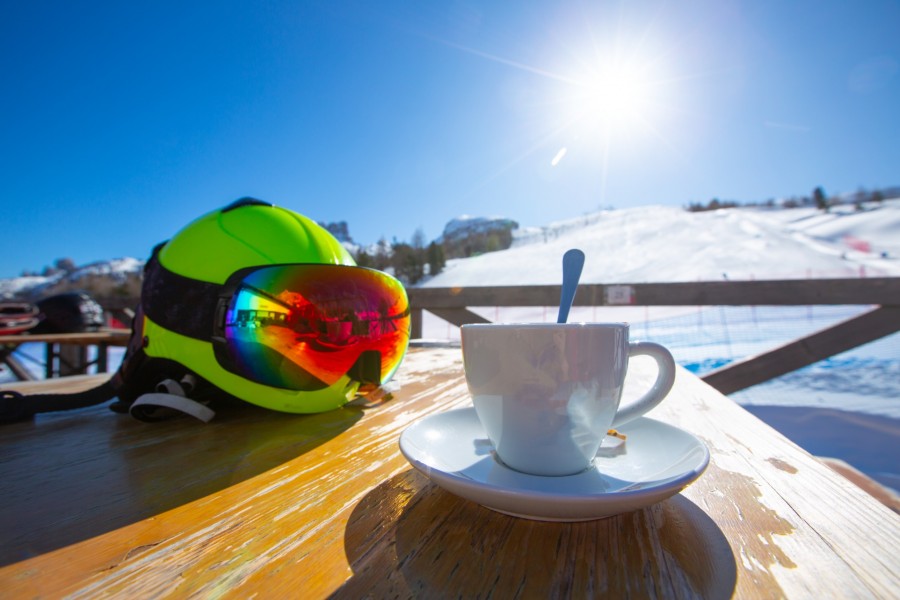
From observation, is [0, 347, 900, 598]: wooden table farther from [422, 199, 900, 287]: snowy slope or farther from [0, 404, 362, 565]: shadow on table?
[422, 199, 900, 287]: snowy slope

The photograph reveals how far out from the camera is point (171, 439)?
408 mm

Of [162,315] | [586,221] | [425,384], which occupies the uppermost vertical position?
[586,221]

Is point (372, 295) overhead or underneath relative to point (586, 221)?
underneath

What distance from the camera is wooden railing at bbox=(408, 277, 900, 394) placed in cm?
143

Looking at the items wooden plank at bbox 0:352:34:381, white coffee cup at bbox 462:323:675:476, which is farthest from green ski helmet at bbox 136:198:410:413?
wooden plank at bbox 0:352:34:381

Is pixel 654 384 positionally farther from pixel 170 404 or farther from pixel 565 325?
pixel 170 404

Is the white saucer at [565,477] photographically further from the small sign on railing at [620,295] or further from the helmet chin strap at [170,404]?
the small sign on railing at [620,295]

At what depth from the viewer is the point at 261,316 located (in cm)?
46

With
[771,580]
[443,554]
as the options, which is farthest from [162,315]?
[771,580]

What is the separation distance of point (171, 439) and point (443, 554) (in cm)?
36

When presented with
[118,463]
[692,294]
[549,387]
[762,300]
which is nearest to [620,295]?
[692,294]

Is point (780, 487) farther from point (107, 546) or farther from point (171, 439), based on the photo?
point (171, 439)

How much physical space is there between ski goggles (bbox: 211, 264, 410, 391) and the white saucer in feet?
0.62

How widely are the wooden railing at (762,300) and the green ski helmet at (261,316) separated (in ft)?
4.17
